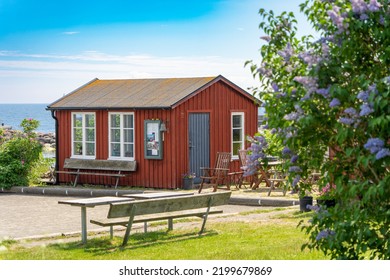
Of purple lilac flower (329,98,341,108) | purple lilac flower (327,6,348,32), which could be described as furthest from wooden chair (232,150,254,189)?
purple lilac flower (329,98,341,108)

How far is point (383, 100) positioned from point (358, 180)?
891mm

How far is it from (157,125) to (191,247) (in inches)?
425

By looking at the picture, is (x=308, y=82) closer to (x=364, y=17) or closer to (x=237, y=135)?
(x=364, y=17)

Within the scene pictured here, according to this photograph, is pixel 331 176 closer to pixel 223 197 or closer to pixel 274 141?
pixel 274 141

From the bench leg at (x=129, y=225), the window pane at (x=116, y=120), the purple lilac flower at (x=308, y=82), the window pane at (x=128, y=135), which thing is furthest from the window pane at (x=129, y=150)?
the purple lilac flower at (x=308, y=82)

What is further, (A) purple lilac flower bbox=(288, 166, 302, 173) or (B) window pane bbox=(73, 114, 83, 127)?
(B) window pane bbox=(73, 114, 83, 127)

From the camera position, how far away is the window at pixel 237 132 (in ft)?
80.2

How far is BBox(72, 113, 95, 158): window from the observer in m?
24.5

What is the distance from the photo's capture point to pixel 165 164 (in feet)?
74.2

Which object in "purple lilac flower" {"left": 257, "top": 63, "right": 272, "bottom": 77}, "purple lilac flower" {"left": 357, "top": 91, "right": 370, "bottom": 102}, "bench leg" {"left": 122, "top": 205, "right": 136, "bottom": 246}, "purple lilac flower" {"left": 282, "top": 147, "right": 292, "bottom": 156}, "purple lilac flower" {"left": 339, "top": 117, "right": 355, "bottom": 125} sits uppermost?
"purple lilac flower" {"left": 257, "top": 63, "right": 272, "bottom": 77}

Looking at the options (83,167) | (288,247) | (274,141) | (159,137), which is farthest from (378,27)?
(83,167)

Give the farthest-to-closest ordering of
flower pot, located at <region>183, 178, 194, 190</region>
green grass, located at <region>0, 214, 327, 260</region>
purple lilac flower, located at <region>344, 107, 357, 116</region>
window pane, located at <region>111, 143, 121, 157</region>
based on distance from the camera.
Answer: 1. window pane, located at <region>111, 143, 121, 157</region>
2. flower pot, located at <region>183, 178, 194, 190</region>
3. green grass, located at <region>0, 214, 327, 260</region>
4. purple lilac flower, located at <region>344, 107, 357, 116</region>

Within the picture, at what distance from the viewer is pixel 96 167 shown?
78.4ft

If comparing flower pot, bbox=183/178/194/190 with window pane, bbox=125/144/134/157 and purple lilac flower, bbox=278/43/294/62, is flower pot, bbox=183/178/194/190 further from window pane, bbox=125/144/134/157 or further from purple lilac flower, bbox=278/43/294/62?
purple lilac flower, bbox=278/43/294/62
